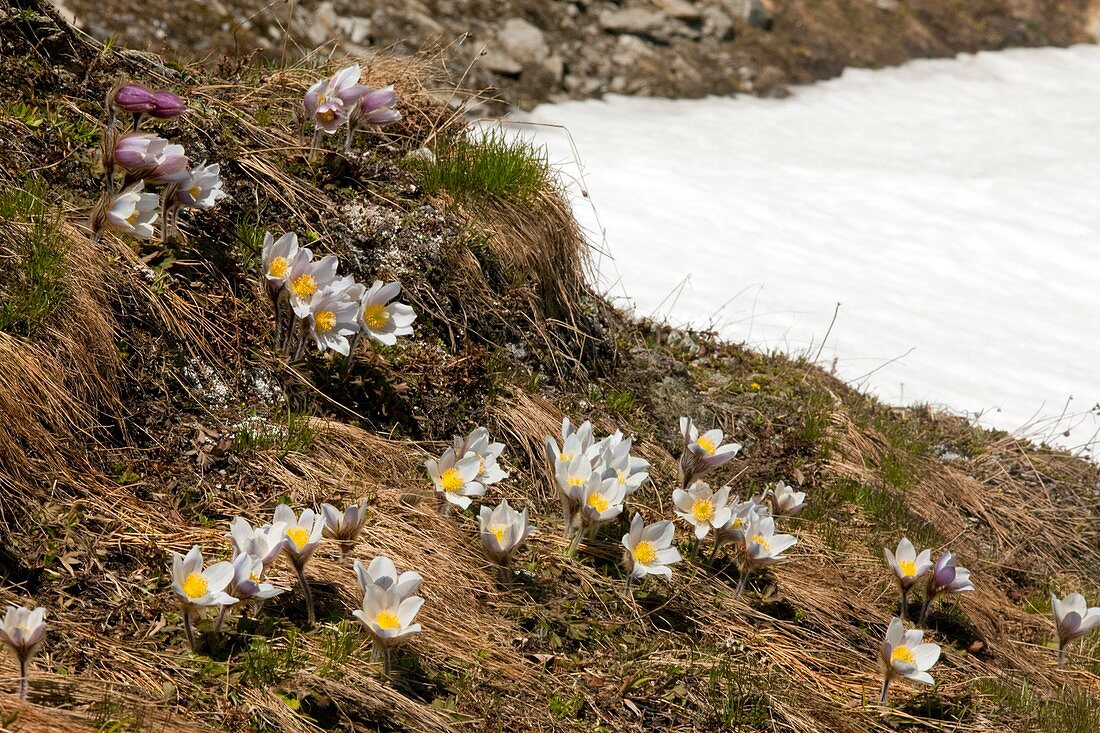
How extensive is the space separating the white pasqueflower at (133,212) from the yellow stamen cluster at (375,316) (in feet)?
2.46

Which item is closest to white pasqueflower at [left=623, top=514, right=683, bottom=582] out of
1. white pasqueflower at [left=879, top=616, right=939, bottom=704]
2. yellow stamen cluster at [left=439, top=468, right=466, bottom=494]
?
yellow stamen cluster at [left=439, top=468, right=466, bottom=494]

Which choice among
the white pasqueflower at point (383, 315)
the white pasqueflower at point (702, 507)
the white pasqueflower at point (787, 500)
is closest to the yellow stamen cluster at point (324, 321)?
the white pasqueflower at point (383, 315)

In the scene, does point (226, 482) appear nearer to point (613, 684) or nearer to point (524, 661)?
point (524, 661)

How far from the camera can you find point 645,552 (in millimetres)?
3277

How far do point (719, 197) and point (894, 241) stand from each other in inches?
60.5

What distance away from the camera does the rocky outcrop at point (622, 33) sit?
852cm

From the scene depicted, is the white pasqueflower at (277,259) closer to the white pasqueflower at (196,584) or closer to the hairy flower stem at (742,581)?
the white pasqueflower at (196,584)

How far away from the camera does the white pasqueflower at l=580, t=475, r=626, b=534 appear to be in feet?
10.7

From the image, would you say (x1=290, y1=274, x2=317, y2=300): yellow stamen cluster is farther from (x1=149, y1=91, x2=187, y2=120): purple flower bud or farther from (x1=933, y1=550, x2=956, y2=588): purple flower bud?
Answer: (x1=933, y1=550, x2=956, y2=588): purple flower bud

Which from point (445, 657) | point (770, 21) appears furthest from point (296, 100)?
point (770, 21)

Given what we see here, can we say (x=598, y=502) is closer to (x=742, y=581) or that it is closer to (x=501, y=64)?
(x=742, y=581)

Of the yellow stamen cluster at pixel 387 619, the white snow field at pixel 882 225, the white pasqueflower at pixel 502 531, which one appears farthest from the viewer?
the white snow field at pixel 882 225

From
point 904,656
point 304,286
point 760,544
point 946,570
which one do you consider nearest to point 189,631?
point 304,286

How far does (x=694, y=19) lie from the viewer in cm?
1151
